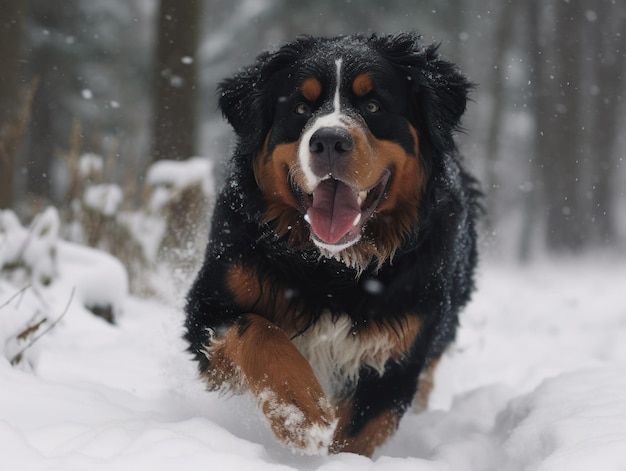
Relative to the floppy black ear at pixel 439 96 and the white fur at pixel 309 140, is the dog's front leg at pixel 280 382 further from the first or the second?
the floppy black ear at pixel 439 96

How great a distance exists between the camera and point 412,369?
3076 mm

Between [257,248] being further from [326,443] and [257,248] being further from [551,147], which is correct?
[551,147]

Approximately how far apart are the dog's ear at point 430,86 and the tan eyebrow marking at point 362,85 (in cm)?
22

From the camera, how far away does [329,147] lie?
261 cm

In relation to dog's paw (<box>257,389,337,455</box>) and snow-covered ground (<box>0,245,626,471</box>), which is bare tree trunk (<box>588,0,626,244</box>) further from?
dog's paw (<box>257,389,337,455</box>)

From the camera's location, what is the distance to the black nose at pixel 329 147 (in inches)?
102

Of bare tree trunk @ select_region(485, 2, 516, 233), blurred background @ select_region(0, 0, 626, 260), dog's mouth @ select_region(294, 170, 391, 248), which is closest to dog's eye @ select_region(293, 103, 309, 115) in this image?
dog's mouth @ select_region(294, 170, 391, 248)

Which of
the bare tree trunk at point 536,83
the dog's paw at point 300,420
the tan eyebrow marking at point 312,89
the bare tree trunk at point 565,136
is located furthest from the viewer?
the bare tree trunk at point 536,83

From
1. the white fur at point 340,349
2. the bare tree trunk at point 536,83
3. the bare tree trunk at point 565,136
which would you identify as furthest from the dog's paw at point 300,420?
the bare tree trunk at point 536,83

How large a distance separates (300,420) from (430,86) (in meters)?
1.45

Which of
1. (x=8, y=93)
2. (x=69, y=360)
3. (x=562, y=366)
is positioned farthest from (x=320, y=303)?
(x=8, y=93)

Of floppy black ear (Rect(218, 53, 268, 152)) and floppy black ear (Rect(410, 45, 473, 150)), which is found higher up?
floppy black ear (Rect(410, 45, 473, 150))

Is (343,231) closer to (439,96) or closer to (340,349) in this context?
(340,349)

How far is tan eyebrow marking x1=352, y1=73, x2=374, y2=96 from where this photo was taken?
287 cm
